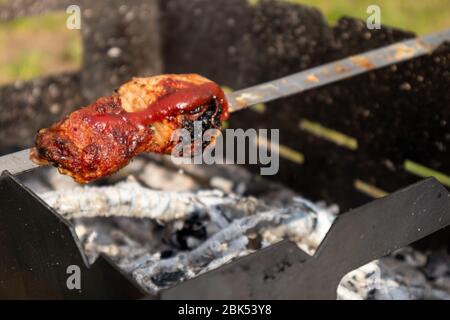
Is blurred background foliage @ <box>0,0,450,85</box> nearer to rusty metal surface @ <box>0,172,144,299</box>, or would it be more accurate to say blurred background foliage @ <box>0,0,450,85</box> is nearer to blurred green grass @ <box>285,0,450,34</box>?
blurred green grass @ <box>285,0,450,34</box>

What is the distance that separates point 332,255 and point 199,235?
104 cm

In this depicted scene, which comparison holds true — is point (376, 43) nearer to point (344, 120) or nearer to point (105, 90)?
point (344, 120)

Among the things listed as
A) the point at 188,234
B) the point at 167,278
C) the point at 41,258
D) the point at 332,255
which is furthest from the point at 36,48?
the point at 332,255

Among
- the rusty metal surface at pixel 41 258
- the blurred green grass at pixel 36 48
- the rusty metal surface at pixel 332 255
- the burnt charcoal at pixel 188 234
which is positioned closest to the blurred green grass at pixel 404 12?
the blurred green grass at pixel 36 48

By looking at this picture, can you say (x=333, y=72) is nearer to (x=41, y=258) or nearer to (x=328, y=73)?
(x=328, y=73)

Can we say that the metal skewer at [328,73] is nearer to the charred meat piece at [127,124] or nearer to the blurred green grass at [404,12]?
the charred meat piece at [127,124]

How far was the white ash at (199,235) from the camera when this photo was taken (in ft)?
7.64

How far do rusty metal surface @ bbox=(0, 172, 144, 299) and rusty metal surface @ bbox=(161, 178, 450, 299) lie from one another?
164 mm

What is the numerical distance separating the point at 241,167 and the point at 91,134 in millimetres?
1651

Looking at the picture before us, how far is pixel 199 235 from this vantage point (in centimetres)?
254

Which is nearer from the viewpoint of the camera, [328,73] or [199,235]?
[328,73]

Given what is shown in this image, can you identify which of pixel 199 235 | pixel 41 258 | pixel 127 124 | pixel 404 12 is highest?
pixel 127 124

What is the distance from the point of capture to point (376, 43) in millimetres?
2707

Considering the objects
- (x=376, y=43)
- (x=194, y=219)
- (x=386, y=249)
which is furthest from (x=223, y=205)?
(x=386, y=249)
